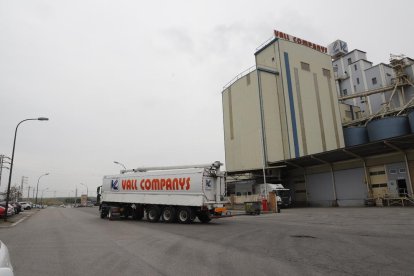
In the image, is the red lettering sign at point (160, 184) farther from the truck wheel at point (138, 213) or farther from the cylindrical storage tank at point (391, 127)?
the cylindrical storage tank at point (391, 127)

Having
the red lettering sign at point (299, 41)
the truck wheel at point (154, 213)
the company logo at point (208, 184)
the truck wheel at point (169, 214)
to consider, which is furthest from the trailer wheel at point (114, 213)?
the red lettering sign at point (299, 41)

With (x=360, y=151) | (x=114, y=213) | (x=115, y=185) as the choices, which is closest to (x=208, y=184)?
(x=114, y=213)

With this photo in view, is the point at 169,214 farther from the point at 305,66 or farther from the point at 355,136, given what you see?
the point at 355,136

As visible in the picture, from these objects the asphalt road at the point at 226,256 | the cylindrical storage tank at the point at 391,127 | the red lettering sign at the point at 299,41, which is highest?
the red lettering sign at the point at 299,41

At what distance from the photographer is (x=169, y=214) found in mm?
20125

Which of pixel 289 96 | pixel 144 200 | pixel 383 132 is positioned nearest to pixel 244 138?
pixel 289 96

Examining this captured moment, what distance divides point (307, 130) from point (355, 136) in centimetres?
1129

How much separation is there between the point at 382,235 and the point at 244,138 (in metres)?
40.8

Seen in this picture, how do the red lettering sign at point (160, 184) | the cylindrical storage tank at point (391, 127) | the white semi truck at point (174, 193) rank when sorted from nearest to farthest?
the white semi truck at point (174, 193) → the red lettering sign at point (160, 184) → the cylindrical storage tank at point (391, 127)

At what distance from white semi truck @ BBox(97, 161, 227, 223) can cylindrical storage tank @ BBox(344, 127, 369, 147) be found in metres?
42.7

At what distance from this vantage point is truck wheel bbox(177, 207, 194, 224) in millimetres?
19109

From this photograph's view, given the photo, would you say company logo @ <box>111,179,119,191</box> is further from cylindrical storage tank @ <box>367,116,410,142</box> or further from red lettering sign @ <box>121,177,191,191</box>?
cylindrical storage tank @ <box>367,116,410,142</box>

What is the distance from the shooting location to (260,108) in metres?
48.8

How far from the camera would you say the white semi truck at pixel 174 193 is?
19.0 m
